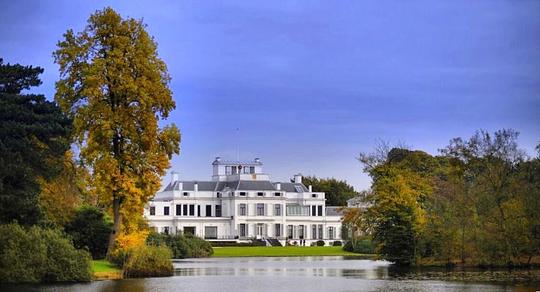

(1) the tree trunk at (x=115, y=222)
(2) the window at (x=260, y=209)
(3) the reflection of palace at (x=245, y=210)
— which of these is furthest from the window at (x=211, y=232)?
(1) the tree trunk at (x=115, y=222)

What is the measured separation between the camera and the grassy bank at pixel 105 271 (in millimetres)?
35791

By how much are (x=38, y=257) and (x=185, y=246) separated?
37.7 m

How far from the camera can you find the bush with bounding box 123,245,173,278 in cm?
3747

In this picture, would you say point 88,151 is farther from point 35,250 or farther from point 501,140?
point 501,140

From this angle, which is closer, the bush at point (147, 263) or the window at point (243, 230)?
the bush at point (147, 263)

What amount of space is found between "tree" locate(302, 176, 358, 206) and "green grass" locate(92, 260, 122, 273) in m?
85.7

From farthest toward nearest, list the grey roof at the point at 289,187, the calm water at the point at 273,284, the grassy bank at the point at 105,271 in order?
the grey roof at the point at 289,187 → the grassy bank at the point at 105,271 → the calm water at the point at 273,284

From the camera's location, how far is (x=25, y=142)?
3278 cm

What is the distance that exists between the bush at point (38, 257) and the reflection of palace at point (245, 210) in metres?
73.4

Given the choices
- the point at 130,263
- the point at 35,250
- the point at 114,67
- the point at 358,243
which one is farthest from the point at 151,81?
the point at 358,243

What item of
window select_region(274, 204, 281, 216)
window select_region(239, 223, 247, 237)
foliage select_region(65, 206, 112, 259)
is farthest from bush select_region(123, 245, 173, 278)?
window select_region(274, 204, 281, 216)

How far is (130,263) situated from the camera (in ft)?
123

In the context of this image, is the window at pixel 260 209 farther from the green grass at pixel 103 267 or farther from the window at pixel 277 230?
the green grass at pixel 103 267

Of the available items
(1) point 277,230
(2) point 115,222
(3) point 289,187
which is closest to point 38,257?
(2) point 115,222
